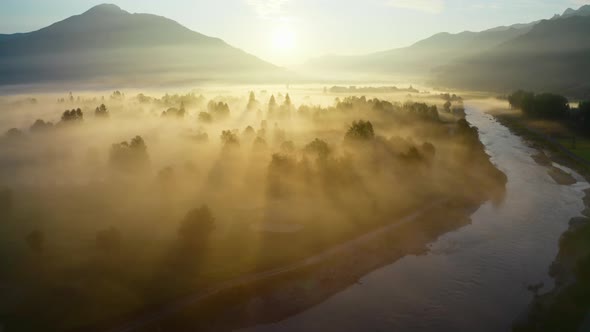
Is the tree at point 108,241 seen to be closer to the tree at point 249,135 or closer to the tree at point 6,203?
the tree at point 6,203

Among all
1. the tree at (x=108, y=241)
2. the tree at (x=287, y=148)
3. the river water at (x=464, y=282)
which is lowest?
the river water at (x=464, y=282)

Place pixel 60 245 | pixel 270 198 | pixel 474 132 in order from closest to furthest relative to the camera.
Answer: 1. pixel 60 245
2. pixel 270 198
3. pixel 474 132

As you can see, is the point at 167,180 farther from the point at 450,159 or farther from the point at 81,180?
the point at 450,159

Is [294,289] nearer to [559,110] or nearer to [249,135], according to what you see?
[249,135]

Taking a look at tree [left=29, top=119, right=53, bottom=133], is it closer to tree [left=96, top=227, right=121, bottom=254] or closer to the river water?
tree [left=96, top=227, right=121, bottom=254]

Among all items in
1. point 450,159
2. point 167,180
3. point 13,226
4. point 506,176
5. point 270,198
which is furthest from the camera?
point 450,159

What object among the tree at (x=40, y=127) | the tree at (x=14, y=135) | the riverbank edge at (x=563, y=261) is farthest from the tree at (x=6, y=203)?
the tree at (x=40, y=127)

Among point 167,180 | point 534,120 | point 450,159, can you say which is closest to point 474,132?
point 450,159

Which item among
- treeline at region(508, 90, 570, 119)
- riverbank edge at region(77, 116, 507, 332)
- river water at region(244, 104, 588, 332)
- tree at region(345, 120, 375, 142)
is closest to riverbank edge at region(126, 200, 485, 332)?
riverbank edge at region(77, 116, 507, 332)
